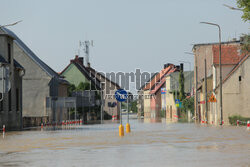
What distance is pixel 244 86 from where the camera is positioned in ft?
200

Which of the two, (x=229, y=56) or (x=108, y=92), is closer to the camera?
(x=229, y=56)

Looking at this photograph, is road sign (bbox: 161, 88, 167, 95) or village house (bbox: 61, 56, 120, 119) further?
road sign (bbox: 161, 88, 167, 95)

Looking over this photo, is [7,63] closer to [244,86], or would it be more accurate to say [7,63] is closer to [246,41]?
[246,41]

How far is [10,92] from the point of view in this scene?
170ft

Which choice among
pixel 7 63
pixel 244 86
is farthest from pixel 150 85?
pixel 7 63

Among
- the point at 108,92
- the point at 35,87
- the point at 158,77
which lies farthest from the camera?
the point at 158,77

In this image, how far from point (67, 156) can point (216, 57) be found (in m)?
52.9

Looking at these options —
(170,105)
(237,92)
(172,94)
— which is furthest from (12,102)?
(170,105)

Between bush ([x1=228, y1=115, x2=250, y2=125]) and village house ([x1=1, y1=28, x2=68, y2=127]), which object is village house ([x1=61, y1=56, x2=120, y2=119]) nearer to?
village house ([x1=1, y1=28, x2=68, y2=127])

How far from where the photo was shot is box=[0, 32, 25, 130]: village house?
49.4m

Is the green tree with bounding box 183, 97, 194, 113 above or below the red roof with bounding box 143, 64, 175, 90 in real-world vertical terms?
below

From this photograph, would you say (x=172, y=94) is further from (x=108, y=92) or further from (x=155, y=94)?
(x=155, y=94)

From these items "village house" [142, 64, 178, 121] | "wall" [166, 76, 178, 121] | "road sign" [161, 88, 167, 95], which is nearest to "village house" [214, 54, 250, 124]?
"wall" [166, 76, 178, 121]

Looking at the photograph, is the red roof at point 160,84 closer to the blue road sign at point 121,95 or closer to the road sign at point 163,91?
the road sign at point 163,91
